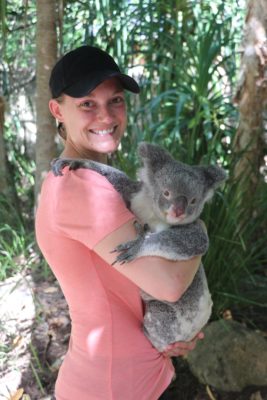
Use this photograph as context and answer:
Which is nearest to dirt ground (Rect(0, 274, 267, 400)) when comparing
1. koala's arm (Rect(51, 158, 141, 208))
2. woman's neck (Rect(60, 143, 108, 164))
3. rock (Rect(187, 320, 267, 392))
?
rock (Rect(187, 320, 267, 392))

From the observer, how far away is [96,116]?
4.22 ft

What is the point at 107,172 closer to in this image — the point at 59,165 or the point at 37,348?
the point at 59,165

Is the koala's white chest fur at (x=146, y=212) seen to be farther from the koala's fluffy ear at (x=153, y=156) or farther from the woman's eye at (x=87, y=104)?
the woman's eye at (x=87, y=104)

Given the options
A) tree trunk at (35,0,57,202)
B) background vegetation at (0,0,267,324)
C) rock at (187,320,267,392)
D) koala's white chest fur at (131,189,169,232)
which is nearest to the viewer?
koala's white chest fur at (131,189,169,232)

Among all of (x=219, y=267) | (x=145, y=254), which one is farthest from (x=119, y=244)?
(x=219, y=267)

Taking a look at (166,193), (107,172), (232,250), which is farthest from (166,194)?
(232,250)

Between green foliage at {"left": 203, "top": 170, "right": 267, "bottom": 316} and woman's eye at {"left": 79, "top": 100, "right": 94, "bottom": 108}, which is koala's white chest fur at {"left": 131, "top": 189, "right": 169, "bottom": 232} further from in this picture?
green foliage at {"left": 203, "top": 170, "right": 267, "bottom": 316}

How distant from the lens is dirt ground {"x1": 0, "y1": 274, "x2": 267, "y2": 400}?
2.29 m

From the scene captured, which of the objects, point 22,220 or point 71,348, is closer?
point 71,348

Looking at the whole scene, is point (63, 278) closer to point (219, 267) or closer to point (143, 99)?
point (219, 267)

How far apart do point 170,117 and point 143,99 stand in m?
0.25

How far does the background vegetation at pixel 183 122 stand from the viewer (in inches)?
95.5

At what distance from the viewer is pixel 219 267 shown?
93.9 inches

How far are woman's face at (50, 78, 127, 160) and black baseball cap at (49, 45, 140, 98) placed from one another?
0.12 ft
